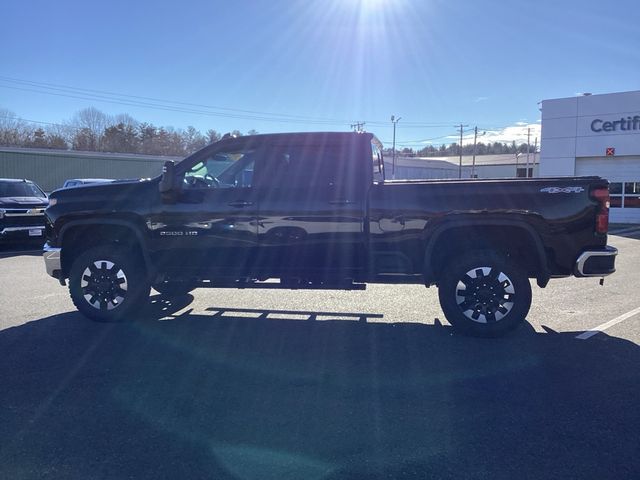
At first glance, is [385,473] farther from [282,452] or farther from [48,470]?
[48,470]

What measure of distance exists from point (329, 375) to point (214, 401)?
43.2 inches

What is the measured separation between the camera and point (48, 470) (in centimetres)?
315

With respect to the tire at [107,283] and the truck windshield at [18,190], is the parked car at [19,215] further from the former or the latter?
the tire at [107,283]

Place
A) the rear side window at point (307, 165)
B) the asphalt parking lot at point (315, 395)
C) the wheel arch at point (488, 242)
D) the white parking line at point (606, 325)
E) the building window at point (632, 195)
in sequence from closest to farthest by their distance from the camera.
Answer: the asphalt parking lot at point (315, 395), the wheel arch at point (488, 242), the white parking line at point (606, 325), the rear side window at point (307, 165), the building window at point (632, 195)

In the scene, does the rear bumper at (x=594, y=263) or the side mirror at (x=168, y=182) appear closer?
the rear bumper at (x=594, y=263)

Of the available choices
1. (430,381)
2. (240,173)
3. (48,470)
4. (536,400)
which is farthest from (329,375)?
(240,173)

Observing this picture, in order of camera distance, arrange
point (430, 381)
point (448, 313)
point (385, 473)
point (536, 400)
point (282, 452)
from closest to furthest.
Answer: point (385, 473) < point (282, 452) < point (536, 400) < point (430, 381) < point (448, 313)

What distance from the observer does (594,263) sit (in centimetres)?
559

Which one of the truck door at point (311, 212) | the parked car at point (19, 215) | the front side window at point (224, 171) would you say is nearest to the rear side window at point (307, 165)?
the truck door at point (311, 212)

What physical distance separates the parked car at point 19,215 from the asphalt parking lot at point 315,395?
7434mm

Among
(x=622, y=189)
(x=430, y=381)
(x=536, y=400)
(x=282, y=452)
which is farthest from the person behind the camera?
(x=622, y=189)

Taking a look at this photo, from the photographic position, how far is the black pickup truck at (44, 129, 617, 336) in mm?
5625

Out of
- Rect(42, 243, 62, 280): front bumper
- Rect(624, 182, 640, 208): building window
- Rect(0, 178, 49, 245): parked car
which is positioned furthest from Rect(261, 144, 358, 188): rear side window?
Rect(624, 182, 640, 208): building window

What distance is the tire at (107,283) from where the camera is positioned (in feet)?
20.8
